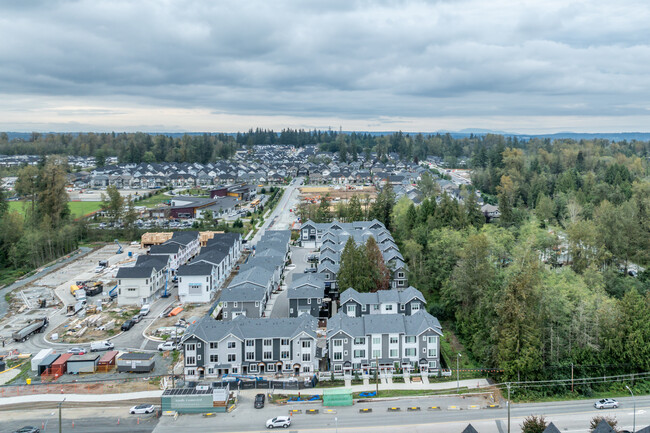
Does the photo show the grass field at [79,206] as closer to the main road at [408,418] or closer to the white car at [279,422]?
the main road at [408,418]

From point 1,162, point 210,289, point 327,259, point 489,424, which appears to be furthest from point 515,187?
point 1,162

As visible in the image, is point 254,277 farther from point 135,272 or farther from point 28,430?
point 28,430

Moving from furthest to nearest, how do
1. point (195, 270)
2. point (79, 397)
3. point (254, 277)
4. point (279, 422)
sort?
1. point (195, 270)
2. point (254, 277)
3. point (79, 397)
4. point (279, 422)

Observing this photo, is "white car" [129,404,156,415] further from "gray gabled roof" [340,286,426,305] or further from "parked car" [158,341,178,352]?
"gray gabled roof" [340,286,426,305]

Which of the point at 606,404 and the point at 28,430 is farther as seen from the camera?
the point at 606,404

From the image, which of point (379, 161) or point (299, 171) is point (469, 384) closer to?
point (299, 171)

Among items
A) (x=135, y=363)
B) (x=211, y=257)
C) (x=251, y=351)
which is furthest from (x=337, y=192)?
(x=135, y=363)

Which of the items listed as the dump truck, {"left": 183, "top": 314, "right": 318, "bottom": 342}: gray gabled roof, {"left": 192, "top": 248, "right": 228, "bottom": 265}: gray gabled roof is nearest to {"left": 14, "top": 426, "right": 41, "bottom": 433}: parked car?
{"left": 183, "top": 314, "right": 318, "bottom": 342}: gray gabled roof

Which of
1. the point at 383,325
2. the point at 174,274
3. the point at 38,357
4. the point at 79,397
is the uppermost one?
the point at 383,325
